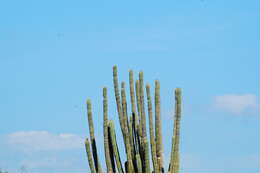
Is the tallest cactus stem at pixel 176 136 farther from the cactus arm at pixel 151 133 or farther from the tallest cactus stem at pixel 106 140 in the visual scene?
the tallest cactus stem at pixel 106 140

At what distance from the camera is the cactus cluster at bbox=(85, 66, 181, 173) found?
35.7ft

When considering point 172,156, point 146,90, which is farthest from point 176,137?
point 146,90

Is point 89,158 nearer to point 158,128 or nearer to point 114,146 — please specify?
point 114,146

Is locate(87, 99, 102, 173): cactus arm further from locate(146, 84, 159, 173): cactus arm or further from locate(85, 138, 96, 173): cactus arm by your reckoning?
locate(146, 84, 159, 173): cactus arm

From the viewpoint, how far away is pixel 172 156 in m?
10.9

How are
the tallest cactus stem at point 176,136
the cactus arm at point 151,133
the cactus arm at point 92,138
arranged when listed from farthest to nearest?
the cactus arm at point 92,138 < the cactus arm at point 151,133 < the tallest cactus stem at point 176,136

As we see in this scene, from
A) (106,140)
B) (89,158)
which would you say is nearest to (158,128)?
(106,140)

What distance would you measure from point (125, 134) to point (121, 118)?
0.31m

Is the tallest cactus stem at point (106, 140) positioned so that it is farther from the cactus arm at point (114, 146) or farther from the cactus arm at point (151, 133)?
the cactus arm at point (151, 133)

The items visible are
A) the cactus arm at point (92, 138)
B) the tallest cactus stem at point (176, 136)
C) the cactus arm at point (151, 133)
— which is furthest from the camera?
the cactus arm at point (92, 138)

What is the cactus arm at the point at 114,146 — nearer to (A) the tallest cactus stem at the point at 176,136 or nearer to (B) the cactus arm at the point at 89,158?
(B) the cactus arm at the point at 89,158

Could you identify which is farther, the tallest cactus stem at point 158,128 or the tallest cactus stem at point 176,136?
the tallest cactus stem at point 158,128

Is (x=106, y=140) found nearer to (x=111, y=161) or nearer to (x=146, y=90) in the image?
(x=111, y=161)

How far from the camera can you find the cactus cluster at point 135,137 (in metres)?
10.9
